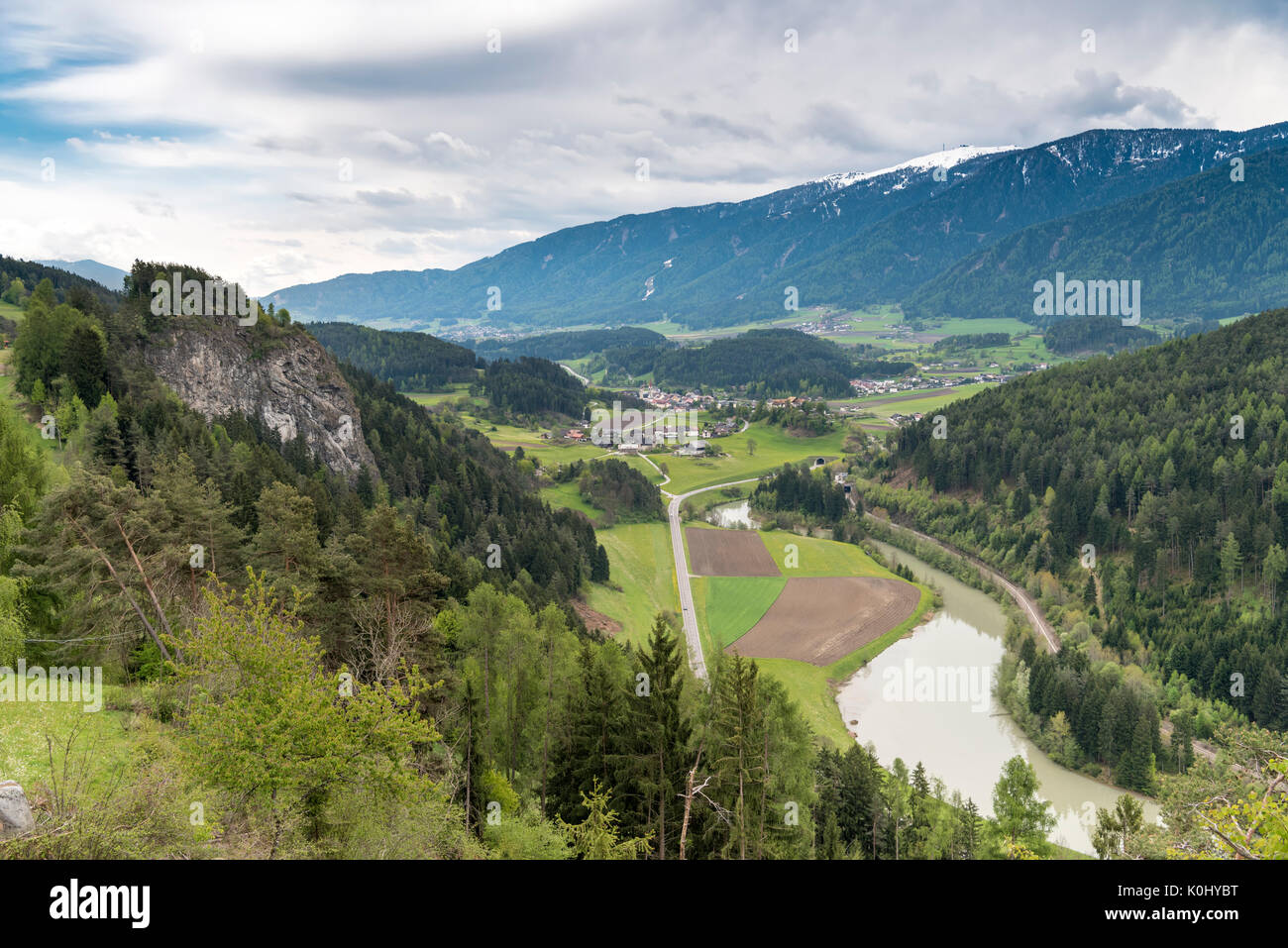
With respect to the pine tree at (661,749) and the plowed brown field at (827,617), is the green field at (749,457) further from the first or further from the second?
the pine tree at (661,749)

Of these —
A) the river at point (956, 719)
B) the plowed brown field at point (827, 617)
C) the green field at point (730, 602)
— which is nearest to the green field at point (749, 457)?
the green field at point (730, 602)

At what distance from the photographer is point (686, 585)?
8525cm

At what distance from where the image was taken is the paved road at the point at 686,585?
62731 mm

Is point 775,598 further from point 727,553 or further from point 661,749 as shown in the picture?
point 661,749

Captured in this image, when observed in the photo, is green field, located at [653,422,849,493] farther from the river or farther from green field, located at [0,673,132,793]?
green field, located at [0,673,132,793]

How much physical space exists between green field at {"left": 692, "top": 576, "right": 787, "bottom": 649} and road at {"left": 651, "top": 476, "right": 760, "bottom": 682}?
86 cm

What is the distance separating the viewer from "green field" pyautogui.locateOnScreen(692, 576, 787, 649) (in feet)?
240

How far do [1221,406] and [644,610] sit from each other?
82.2 metres

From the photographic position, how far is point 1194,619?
2731 inches

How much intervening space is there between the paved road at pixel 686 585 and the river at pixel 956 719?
39.7 ft

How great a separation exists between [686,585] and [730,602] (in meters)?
6.87

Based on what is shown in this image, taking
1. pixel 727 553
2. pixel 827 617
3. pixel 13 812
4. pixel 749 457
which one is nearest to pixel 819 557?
pixel 727 553
